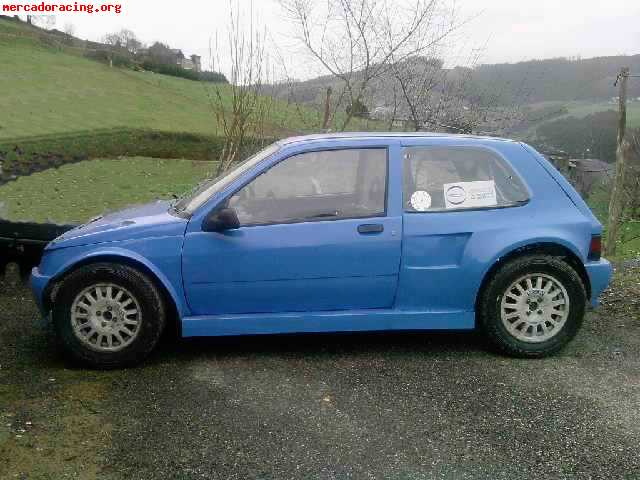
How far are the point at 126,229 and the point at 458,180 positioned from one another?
2325mm

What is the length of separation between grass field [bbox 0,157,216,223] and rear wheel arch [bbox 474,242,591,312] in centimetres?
772

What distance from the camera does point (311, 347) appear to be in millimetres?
4980

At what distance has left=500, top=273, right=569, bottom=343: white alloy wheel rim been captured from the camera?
4.67 meters

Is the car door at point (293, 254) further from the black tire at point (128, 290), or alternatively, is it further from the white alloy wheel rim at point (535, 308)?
the white alloy wheel rim at point (535, 308)

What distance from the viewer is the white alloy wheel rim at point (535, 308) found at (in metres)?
4.67

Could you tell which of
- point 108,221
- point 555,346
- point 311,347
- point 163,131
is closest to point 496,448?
point 555,346

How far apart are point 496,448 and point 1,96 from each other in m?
20.7

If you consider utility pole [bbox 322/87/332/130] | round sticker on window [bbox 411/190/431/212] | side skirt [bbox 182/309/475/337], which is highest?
utility pole [bbox 322/87/332/130]

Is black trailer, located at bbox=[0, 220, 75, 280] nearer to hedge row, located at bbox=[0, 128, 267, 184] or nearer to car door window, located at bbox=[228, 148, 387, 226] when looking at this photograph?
car door window, located at bbox=[228, 148, 387, 226]

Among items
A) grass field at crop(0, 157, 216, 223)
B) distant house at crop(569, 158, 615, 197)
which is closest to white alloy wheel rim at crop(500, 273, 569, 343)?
grass field at crop(0, 157, 216, 223)

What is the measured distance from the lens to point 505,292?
15.3 feet

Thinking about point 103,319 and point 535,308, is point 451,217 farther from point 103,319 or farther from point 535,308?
point 103,319

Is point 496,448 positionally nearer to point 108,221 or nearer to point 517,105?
point 108,221

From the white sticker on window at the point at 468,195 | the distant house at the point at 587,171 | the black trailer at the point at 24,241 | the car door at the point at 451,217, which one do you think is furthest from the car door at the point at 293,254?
the distant house at the point at 587,171
